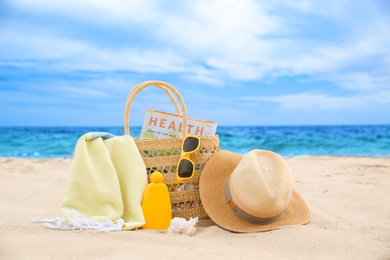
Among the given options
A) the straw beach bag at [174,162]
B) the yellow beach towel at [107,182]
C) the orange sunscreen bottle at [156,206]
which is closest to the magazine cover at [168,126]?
the straw beach bag at [174,162]

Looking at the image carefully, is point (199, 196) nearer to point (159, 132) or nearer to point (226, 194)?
point (226, 194)

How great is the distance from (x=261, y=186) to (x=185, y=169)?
1.84 feet

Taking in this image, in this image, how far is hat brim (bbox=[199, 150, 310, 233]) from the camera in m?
2.24

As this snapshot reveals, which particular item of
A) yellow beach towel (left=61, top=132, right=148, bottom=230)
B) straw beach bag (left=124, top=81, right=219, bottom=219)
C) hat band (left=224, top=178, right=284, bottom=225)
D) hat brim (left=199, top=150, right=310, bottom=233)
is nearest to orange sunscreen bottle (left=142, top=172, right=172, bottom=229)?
yellow beach towel (left=61, top=132, right=148, bottom=230)

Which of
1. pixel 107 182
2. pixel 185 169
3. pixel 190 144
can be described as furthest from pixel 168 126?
pixel 107 182

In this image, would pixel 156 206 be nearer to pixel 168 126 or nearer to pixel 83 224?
pixel 83 224

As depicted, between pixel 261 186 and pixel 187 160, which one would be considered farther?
pixel 187 160

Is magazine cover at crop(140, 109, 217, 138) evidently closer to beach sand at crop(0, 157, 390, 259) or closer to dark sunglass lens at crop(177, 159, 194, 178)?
dark sunglass lens at crop(177, 159, 194, 178)

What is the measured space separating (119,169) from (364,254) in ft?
5.11

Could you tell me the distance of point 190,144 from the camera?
2.41 meters

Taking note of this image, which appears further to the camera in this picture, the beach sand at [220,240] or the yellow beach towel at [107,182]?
the yellow beach towel at [107,182]

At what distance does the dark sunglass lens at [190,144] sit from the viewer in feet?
7.87

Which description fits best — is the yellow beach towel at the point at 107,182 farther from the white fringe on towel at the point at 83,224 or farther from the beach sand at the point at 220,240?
the beach sand at the point at 220,240

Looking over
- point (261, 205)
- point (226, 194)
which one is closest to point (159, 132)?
point (226, 194)
